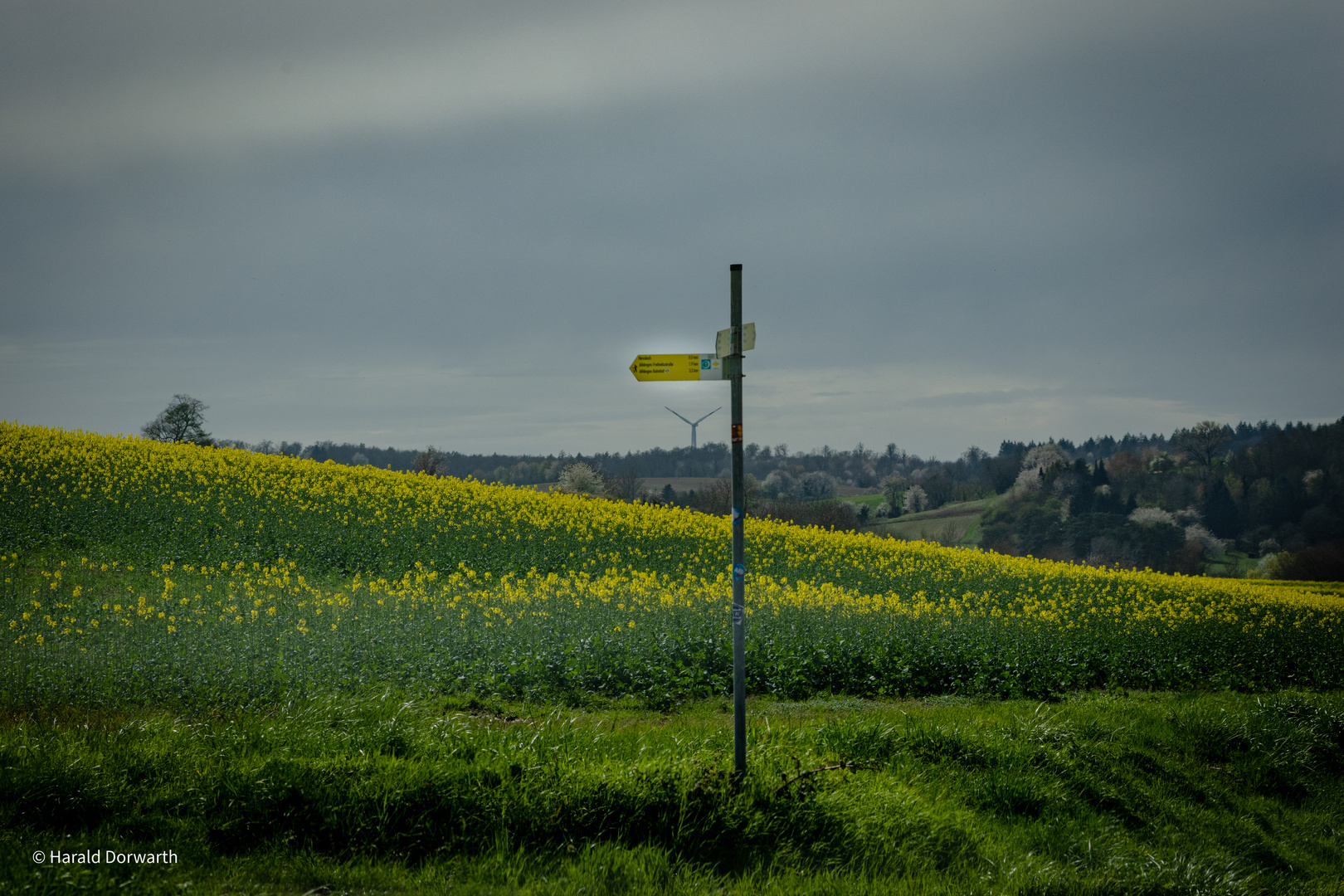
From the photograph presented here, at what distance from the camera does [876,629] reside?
12.3 metres

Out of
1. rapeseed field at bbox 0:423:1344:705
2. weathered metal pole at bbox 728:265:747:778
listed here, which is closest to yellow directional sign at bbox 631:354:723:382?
weathered metal pole at bbox 728:265:747:778

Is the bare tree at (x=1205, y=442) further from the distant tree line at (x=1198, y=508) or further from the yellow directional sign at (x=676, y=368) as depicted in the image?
the yellow directional sign at (x=676, y=368)

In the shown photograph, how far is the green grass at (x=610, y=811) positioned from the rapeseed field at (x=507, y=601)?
2205 millimetres

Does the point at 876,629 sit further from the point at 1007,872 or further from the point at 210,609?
the point at 210,609

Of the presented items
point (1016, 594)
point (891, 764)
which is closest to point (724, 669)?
point (891, 764)

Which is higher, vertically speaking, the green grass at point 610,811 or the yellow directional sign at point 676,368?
the yellow directional sign at point 676,368

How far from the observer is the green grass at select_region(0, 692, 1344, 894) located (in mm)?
4777

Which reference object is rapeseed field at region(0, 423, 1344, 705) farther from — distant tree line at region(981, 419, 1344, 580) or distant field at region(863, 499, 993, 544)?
distant field at region(863, 499, 993, 544)

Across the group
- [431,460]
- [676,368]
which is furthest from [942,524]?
[676,368]

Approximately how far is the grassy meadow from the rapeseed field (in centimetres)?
8

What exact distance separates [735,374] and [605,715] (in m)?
4.92

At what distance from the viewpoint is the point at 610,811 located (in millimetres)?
5367

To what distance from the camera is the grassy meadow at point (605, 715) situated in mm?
5039

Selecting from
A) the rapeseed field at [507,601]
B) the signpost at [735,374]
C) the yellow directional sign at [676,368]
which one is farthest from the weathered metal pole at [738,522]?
the rapeseed field at [507,601]
